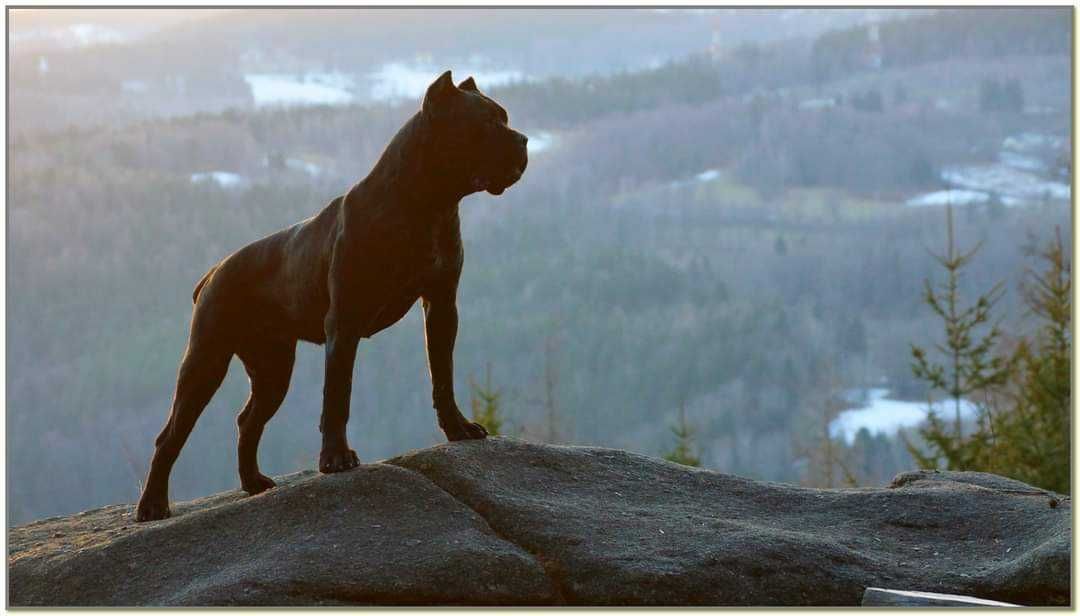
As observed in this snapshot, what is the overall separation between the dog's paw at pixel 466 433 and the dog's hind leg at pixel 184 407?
52.1 inches

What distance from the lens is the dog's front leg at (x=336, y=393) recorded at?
6.43 meters

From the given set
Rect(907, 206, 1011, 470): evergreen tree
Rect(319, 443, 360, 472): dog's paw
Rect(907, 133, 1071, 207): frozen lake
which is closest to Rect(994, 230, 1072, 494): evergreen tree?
Rect(907, 206, 1011, 470): evergreen tree

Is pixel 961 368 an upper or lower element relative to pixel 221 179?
lower

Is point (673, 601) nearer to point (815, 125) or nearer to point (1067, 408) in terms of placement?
point (1067, 408)

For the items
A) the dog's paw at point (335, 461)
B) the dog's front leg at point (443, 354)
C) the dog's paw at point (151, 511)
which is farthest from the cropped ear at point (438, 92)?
the dog's paw at point (151, 511)

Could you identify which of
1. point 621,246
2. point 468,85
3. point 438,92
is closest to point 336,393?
point 438,92

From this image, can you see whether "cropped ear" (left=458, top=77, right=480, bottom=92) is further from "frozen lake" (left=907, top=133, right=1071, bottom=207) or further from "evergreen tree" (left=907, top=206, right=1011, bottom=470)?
"frozen lake" (left=907, top=133, right=1071, bottom=207)

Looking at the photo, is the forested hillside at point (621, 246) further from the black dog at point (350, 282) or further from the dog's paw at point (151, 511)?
the dog's paw at point (151, 511)

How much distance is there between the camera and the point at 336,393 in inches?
255

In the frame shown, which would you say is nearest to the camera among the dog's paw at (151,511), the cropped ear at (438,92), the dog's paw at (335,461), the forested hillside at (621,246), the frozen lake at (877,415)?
the cropped ear at (438,92)

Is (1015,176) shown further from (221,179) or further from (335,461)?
(335,461)

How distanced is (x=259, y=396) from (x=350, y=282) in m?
1.21

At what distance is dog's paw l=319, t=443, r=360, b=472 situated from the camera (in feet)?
21.8

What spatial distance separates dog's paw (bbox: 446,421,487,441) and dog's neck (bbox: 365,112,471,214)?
1420 mm
